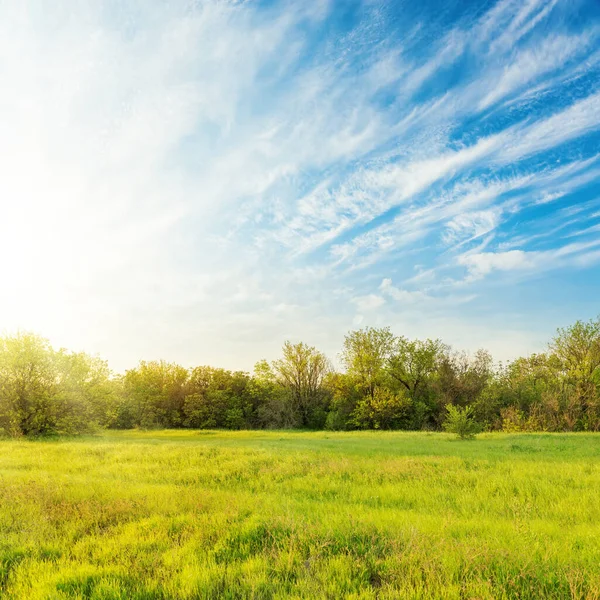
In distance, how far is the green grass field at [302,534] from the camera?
5453mm

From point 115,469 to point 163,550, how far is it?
9.40m

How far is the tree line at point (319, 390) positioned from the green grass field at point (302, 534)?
988 inches

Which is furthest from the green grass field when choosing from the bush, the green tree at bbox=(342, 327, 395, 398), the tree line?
the green tree at bbox=(342, 327, 395, 398)

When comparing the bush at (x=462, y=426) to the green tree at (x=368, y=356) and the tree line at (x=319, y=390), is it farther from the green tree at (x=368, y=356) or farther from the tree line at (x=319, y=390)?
the green tree at (x=368, y=356)

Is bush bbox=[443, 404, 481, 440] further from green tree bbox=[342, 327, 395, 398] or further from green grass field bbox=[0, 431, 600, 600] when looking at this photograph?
green tree bbox=[342, 327, 395, 398]

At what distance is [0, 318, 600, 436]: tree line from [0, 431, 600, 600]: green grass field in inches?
988

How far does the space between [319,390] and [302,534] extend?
213 feet

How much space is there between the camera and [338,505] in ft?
30.9

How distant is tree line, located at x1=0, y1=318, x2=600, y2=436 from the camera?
3428cm

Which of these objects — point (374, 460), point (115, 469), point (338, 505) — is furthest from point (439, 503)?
point (115, 469)

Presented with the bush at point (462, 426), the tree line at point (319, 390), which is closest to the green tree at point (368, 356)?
the tree line at point (319, 390)

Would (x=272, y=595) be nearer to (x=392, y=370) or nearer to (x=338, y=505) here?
(x=338, y=505)

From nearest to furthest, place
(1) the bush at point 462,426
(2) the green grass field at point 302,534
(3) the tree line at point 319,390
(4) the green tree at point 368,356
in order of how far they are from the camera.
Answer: (2) the green grass field at point 302,534, (1) the bush at point 462,426, (3) the tree line at point 319,390, (4) the green tree at point 368,356

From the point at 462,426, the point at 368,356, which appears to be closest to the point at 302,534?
the point at 462,426
